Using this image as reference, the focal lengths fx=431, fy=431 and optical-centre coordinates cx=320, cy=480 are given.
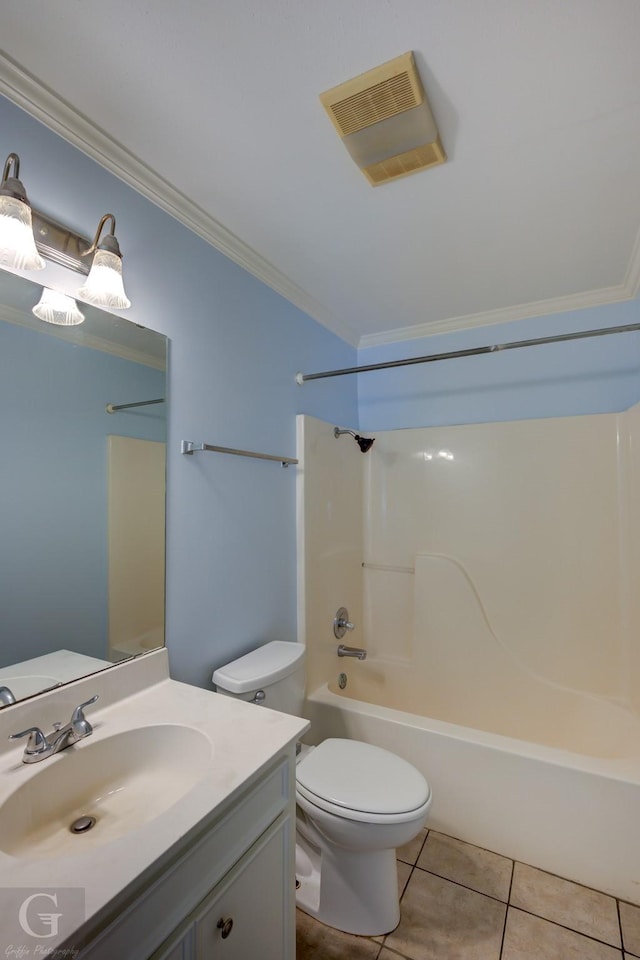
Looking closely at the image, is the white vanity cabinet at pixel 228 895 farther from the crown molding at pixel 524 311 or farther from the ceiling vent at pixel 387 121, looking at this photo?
the crown molding at pixel 524 311

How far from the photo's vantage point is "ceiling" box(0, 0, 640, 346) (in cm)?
93

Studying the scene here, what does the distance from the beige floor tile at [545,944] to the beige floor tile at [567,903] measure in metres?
0.03

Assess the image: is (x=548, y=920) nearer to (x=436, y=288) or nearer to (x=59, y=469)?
(x=59, y=469)

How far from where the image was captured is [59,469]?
1.13 m

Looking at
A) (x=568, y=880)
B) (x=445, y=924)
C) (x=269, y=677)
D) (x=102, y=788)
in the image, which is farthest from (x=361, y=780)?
(x=568, y=880)

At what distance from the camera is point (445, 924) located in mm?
1402

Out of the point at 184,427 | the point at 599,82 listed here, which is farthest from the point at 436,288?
the point at 184,427

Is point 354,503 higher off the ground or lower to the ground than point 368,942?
higher

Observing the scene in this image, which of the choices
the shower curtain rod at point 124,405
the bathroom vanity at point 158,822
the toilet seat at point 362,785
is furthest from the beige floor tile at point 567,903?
the shower curtain rod at point 124,405

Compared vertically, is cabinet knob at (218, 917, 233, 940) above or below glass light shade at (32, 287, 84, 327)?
below

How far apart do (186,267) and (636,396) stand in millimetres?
2177

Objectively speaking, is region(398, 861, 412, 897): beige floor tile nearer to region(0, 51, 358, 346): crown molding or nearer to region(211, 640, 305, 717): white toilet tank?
region(211, 640, 305, 717): white toilet tank

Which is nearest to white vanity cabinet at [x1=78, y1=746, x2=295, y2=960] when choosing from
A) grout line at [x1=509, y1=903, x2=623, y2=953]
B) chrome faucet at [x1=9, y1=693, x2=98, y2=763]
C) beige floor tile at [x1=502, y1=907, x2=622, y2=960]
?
chrome faucet at [x1=9, y1=693, x2=98, y2=763]

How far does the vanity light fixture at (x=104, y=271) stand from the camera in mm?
1136
